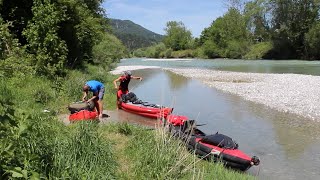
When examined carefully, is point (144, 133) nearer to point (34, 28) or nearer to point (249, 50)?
point (34, 28)

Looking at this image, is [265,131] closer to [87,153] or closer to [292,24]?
[87,153]

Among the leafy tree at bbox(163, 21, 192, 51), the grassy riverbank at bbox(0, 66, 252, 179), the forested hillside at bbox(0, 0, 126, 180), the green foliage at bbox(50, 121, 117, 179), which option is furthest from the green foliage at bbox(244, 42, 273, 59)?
the green foliage at bbox(50, 121, 117, 179)

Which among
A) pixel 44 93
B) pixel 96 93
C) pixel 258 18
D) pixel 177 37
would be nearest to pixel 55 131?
pixel 96 93

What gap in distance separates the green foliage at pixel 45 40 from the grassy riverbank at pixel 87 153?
781cm

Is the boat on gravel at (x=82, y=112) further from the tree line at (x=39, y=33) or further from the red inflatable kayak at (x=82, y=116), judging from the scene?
the tree line at (x=39, y=33)

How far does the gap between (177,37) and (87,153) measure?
13045 cm

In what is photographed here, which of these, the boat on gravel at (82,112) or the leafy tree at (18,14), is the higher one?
the leafy tree at (18,14)

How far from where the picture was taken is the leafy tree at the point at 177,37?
133250mm

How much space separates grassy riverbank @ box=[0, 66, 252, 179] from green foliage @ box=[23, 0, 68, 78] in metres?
7.81

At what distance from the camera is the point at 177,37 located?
136 meters

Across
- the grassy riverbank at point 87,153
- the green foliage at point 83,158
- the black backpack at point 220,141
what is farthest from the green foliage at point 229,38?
the green foliage at point 83,158

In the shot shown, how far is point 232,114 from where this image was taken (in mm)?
16438

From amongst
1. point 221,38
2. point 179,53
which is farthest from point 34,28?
point 179,53

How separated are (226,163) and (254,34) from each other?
89.5 m
